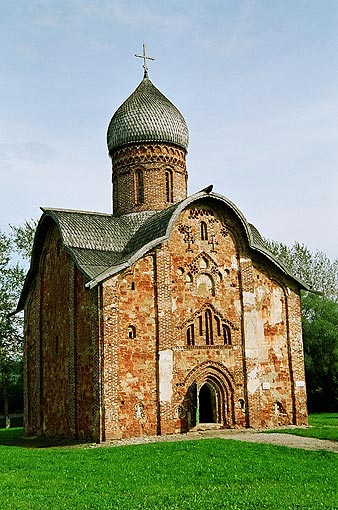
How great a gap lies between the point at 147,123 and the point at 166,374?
30.3 ft

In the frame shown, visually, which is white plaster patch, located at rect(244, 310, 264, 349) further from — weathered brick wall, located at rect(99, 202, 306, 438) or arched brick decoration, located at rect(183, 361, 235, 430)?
arched brick decoration, located at rect(183, 361, 235, 430)

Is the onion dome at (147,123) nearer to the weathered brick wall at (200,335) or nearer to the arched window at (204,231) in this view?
the weathered brick wall at (200,335)

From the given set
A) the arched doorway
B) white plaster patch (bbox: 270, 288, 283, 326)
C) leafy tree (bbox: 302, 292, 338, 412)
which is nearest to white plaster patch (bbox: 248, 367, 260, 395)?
the arched doorway

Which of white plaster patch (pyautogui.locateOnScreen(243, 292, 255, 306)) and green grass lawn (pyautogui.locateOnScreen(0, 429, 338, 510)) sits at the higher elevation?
white plaster patch (pyautogui.locateOnScreen(243, 292, 255, 306))

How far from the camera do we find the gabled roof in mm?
16328

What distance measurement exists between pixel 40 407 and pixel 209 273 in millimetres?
7180

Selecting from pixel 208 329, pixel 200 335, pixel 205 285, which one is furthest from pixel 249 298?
pixel 200 335

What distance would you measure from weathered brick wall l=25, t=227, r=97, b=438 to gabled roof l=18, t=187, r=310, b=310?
0.67 m

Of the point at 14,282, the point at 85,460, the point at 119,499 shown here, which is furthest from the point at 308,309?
the point at 119,499

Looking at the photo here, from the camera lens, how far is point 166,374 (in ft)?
52.8

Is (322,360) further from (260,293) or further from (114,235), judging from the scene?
(114,235)

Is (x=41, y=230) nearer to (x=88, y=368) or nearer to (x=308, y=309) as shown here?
(x=88, y=368)

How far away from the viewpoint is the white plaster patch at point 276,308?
719 inches

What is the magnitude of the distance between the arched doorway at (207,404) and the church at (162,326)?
36 millimetres
